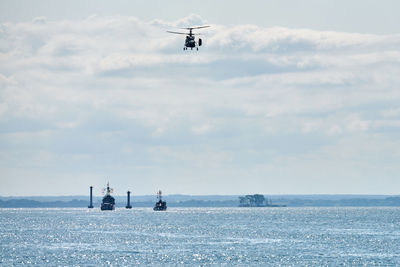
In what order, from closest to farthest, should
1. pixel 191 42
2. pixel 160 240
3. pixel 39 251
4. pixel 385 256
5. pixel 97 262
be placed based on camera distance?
1. pixel 191 42
2. pixel 97 262
3. pixel 385 256
4. pixel 39 251
5. pixel 160 240

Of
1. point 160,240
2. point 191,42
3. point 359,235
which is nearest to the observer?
point 191,42

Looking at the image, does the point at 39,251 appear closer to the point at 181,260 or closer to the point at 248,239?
the point at 181,260

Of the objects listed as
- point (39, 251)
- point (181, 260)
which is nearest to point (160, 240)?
point (39, 251)

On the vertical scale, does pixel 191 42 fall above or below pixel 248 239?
above

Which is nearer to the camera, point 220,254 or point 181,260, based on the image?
point 181,260

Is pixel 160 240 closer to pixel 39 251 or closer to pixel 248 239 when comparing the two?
pixel 248 239

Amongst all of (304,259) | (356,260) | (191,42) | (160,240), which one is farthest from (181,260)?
(160,240)

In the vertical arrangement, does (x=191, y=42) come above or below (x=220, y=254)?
above

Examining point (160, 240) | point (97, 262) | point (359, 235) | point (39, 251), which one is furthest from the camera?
point (359, 235)

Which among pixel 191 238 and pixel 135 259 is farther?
pixel 191 238
